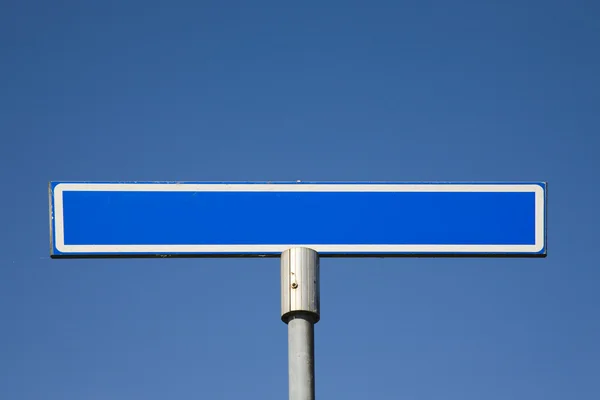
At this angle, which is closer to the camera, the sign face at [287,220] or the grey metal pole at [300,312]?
the grey metal pole at [300,312]

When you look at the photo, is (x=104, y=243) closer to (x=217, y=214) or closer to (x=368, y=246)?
(x=217, y=214)

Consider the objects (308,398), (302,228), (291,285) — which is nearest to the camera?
(308,398)

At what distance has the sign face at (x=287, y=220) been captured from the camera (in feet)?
10.5

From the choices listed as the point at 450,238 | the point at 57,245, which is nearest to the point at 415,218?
the point at 450,238

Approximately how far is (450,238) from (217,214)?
77 cm

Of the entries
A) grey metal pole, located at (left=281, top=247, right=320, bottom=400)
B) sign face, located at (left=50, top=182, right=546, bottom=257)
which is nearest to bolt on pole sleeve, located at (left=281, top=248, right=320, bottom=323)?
grey metal pole, located at (left=281, top=247, right=320, bottom=400)

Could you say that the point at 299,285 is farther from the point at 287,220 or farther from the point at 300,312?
the point at 287,220

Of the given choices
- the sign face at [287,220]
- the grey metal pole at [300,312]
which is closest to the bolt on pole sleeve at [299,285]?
the grey metal pole at [300,312]

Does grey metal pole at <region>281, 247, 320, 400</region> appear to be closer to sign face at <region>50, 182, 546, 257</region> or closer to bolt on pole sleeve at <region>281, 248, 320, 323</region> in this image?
bolt on pole sleeve at <region>281, 248, 320, 323</region>

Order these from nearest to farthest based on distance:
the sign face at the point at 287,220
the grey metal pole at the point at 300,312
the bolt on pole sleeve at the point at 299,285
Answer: the grey metal pole at the point at 300,312 < the bolt on pole sleeve at the point at 299,285 < the sign face at the point at 287,220

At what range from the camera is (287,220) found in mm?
3219

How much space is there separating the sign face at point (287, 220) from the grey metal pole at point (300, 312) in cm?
10

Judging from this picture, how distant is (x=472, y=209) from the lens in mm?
3295

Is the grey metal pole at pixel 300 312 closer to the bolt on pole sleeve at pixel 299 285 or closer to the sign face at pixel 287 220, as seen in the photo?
the bolt on pole sleeve at pixel 299 285
